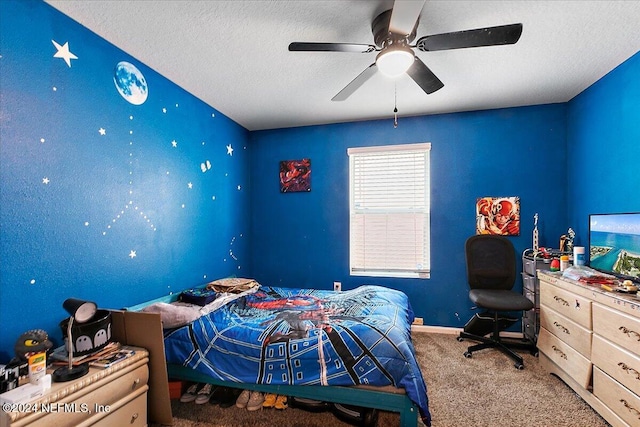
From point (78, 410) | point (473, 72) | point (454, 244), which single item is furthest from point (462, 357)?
point (78, 410)

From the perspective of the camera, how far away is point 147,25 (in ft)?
6.21

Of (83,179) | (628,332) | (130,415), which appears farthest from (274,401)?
(628,332)

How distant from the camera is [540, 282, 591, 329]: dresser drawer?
205 cm

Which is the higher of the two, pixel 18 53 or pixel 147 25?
pixel 147 25

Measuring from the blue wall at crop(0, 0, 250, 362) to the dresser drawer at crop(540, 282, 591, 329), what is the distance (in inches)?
129

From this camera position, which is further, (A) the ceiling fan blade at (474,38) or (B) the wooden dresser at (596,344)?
(B) the wooden dresser at (596,344)

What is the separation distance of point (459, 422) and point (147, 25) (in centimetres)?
331

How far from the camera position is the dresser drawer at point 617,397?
5.42 feet

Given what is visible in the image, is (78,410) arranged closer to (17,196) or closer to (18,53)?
(17,196)

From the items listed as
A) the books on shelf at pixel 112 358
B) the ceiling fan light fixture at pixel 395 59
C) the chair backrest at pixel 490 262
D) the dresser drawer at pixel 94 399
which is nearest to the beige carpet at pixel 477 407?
the dresser drawer at pixel 94 399

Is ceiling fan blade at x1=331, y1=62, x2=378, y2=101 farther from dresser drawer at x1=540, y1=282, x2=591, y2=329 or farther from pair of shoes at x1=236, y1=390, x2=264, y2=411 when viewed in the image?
pair of shoes at x1=236, y1=390, x2=264, y2=411

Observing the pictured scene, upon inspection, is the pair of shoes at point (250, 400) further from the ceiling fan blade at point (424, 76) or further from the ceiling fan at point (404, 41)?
the ceiling fan blade at point (424, 76)

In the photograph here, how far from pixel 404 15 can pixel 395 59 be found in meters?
0.30

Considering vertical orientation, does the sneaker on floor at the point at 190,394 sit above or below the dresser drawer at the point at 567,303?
below
